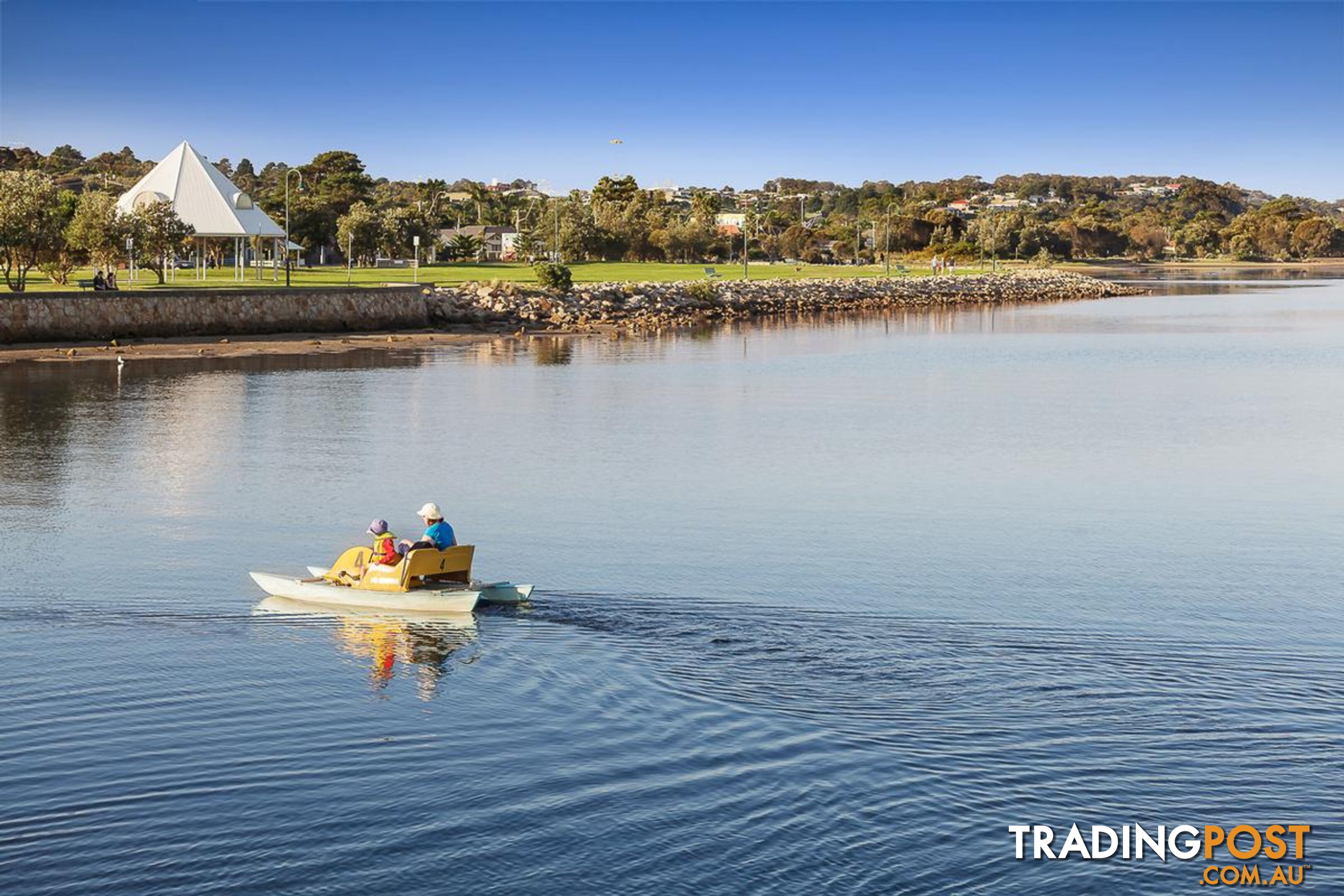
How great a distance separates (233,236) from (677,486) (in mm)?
66320

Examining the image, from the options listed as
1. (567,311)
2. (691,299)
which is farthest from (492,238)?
(567,311)

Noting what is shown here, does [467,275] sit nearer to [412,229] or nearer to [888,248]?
[412,229]

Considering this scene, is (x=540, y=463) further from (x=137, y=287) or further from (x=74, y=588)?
(x=137, y=287)

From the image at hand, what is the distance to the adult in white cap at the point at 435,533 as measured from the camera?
1938 centimetres

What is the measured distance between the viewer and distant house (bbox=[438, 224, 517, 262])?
500ft

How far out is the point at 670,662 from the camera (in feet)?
56.1

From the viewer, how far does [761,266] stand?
150000mm

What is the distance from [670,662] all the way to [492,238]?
15764 cm

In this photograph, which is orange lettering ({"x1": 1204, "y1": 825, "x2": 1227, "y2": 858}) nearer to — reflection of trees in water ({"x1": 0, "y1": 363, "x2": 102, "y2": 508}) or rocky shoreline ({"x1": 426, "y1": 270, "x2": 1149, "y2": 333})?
reflection of trees in water ({"x1": 0, "y1": 363, "x2": 102, "y2": 508})

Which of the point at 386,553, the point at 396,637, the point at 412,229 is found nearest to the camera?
the point at 396,637

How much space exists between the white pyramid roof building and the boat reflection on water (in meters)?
71.8

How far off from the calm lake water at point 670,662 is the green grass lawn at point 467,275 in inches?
1488

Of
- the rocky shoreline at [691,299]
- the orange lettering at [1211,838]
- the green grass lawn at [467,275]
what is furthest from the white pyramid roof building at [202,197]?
the orange lettering at [1211,838]

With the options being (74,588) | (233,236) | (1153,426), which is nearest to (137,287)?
(233,236)
